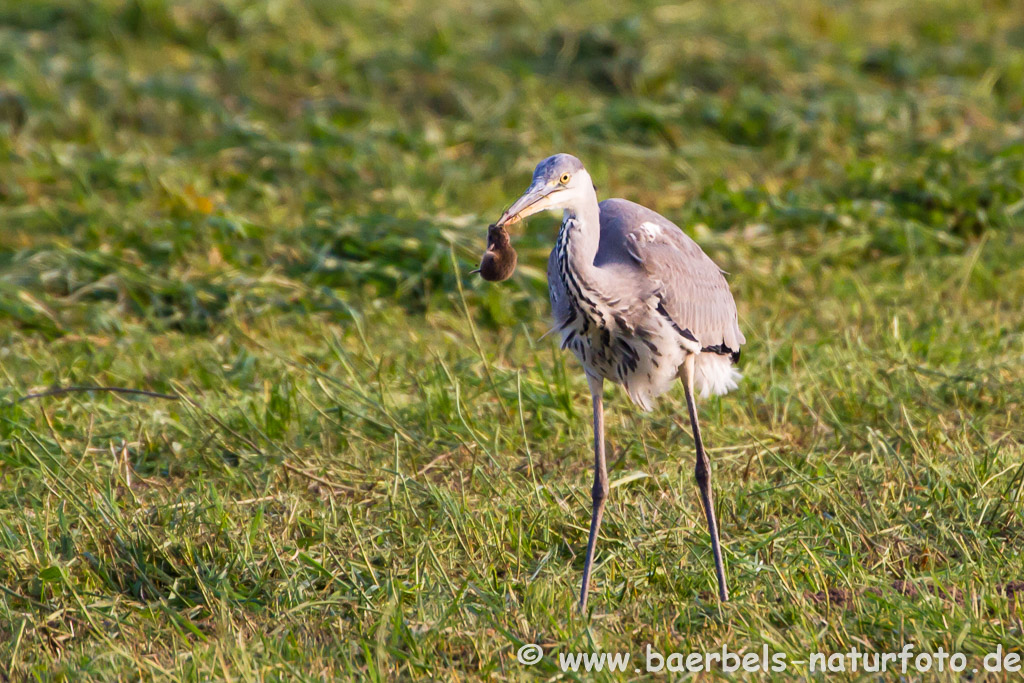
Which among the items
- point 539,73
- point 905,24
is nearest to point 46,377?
point 539,73

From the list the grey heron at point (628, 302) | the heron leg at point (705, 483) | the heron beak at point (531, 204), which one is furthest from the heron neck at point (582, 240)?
the heron leg at point (705, 483)

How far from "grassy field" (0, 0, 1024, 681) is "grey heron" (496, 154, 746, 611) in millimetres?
295

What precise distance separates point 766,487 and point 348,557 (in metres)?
1.42

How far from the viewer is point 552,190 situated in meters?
3.49

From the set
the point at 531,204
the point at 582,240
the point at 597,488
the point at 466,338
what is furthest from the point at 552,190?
the point at 466,338

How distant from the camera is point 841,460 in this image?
4.27 metres

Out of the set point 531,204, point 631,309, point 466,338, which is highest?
point 531,204

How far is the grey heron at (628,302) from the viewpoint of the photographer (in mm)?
3535

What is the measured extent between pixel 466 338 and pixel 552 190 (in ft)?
7.04

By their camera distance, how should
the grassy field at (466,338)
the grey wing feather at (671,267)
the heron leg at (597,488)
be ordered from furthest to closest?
1. the grey wing feather at (671,267)
2. the heron leg at (597,488)
3. the grassy field at (466,338)

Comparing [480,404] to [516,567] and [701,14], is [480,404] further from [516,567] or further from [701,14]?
[701,14]

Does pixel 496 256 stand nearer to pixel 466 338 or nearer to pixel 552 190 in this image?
pixel 552 190

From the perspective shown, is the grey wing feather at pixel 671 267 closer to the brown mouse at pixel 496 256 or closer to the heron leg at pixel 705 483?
the heron leg at pixel 705 483

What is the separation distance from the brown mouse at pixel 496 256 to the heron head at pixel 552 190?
4.7 inches
